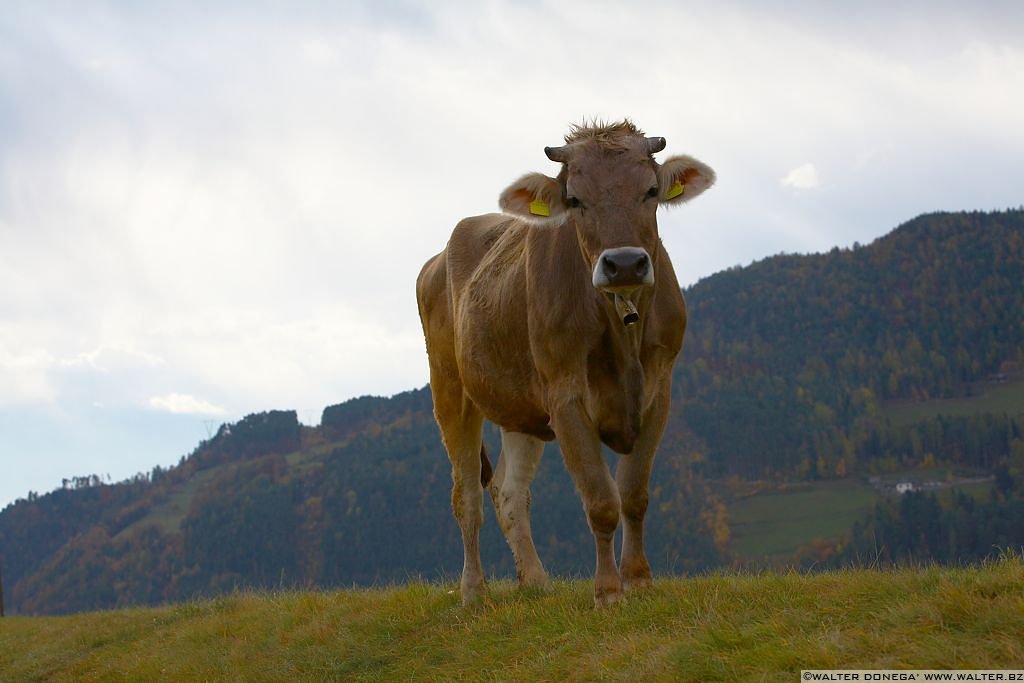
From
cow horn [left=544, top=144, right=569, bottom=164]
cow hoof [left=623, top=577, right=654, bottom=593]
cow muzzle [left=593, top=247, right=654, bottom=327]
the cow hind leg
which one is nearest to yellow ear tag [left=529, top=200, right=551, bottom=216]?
cow horn [left=544, top=144, right=569, bottom=164]

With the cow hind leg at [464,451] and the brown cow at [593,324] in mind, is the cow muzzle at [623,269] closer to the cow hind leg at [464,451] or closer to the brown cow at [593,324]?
the brown cow at [593,324]

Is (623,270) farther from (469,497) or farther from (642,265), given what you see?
(469,497)

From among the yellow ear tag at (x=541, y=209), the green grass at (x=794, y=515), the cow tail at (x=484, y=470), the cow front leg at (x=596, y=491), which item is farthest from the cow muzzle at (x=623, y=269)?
the green grass at (x=794, y=515)

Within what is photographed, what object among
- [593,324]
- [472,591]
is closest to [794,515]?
[472,591]

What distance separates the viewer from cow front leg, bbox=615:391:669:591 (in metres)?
7.95

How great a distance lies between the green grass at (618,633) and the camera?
5.10m

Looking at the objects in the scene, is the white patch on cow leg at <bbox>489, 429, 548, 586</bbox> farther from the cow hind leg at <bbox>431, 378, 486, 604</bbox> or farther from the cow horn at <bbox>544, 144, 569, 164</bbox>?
the cow horn at <bbox>544, 144, 569, 164</bbox>

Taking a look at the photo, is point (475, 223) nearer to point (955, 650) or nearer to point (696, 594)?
point (696, 594)

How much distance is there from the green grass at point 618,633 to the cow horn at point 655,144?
349 cm

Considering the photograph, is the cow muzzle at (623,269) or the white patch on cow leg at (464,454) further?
the white patch on cow leg at (464,454)

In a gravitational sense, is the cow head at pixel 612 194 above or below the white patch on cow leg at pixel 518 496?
above

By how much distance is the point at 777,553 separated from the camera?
525 ft

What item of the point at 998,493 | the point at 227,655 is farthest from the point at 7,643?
the point at 998,493

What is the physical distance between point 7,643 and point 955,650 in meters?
15.9
